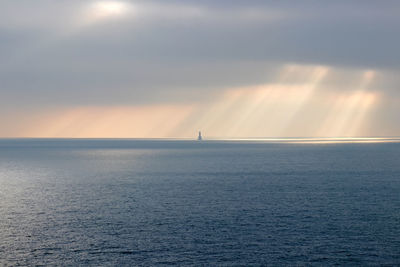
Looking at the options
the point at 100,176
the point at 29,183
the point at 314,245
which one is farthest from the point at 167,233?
the point at 100,176

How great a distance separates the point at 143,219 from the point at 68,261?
2043 cm

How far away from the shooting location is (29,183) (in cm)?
11294

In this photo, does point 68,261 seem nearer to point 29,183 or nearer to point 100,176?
point 29,183

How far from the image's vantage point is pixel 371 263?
4291 cm

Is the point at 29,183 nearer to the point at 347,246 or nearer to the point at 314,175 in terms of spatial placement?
the point at 314,175

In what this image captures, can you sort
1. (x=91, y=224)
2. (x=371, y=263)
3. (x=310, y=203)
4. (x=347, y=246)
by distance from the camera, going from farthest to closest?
(x=310, y=203) → (x=91, y=224) → (x=347, y=246) → (x=371, y=263)

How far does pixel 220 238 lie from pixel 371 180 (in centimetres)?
7223

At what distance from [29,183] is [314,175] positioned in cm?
7230

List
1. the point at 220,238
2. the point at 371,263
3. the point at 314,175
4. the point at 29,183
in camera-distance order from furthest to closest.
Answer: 1. the point at 314,175
2. the point at 29,183
3. the point at 220,238
4. the point at 371,263

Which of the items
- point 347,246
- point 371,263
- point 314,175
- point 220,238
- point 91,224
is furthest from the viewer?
point 314,175

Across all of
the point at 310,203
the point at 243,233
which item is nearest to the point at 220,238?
the point at 243,233

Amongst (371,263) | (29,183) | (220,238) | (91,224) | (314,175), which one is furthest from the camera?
(314,175)

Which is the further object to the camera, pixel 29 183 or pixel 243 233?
pixel 29 183

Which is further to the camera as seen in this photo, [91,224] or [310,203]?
[310,203]
